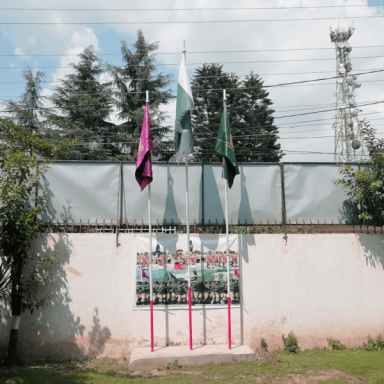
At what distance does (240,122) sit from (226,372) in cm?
2240

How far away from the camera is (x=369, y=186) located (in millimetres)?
6957

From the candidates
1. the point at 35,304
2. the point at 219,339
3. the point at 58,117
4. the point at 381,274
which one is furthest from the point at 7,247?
the point at 58,117

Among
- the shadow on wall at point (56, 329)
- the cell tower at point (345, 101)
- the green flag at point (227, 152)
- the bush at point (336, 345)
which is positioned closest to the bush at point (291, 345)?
the bush at point (336, 345)

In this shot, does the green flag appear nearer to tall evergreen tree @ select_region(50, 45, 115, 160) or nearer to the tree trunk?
the tree trunk

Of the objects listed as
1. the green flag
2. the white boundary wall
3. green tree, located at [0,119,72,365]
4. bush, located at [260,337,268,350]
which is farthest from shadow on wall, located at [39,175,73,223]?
bush, located at [260,337,268,350]

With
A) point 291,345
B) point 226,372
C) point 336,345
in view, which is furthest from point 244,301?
point 336,345

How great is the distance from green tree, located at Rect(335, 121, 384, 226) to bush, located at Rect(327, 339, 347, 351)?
2.20 metres

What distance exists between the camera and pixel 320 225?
24.5ft

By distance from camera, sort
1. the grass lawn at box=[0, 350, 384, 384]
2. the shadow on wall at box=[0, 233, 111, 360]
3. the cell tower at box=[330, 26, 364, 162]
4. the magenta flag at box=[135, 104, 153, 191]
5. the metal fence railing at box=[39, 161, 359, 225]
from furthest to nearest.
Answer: the cell tower at box=[330, 26, 364, 162], the metal fence railing at box=[39, 161, 359, 225], the magenta flag at box=[135, 104, 153, 191], the shadow on wall at box=[0, 233, 111, 360], the grass lawn at box=[0, 350, 384, 384]

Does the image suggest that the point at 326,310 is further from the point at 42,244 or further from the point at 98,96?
the point at 98,96

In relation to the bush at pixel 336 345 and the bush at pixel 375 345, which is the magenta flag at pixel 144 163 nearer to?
the bush at pixel 336 345

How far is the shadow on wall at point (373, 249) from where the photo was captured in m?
7.16

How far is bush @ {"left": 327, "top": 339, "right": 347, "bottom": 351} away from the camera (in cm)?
684

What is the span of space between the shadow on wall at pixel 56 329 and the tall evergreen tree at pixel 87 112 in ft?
55.9
